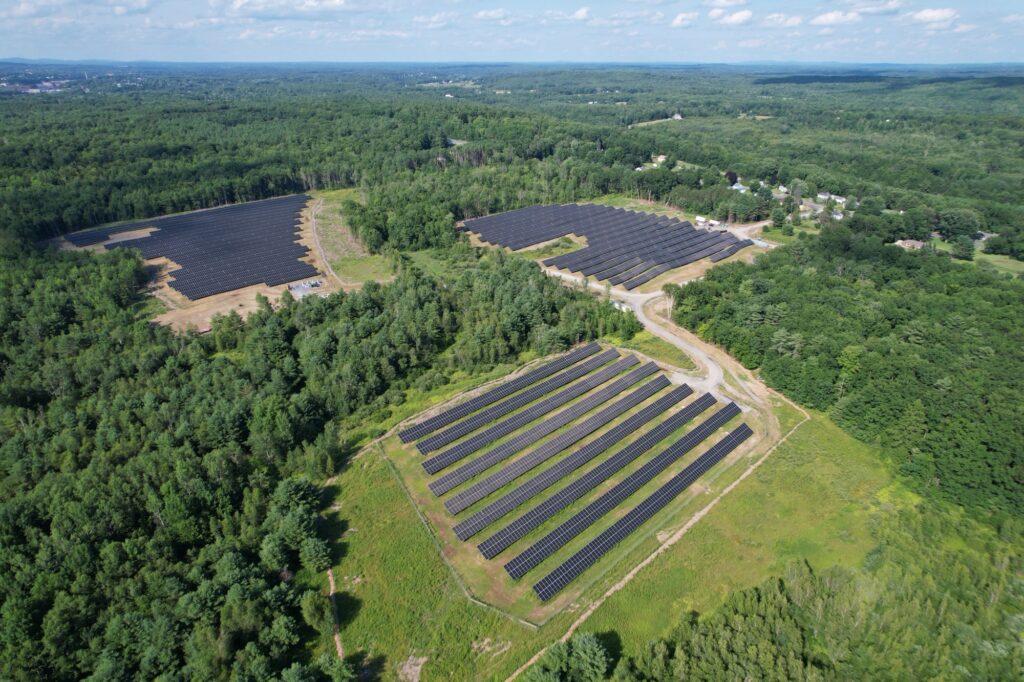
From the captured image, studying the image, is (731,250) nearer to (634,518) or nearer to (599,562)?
(634,518)

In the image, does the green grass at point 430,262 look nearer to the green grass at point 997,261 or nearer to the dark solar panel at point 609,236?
the dark solar panel at point 609,236

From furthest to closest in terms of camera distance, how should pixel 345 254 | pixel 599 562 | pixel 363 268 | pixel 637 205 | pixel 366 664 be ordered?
pixel 637 205 < pixel 345 254 < pixel 363 268 < pixel 599 562 < pixel 366 664

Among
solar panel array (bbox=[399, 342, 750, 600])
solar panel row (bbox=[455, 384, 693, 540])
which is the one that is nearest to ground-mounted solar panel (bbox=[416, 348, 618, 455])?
solar panel array (bbox=[399, 342, 750, 600])

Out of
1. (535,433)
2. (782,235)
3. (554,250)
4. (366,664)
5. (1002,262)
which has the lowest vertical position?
(366,664)

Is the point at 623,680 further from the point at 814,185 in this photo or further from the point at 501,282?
the point at 814,185

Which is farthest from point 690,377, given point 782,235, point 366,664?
point 782,235
